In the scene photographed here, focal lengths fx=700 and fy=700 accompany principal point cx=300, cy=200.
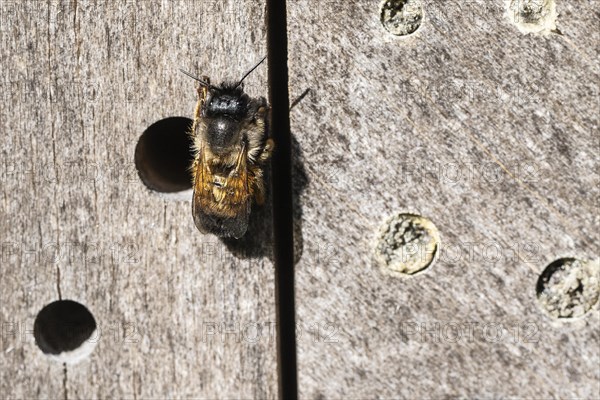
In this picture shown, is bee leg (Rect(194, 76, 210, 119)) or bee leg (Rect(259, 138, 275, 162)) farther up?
bee leg (Rect(194, 76, 210, 119))

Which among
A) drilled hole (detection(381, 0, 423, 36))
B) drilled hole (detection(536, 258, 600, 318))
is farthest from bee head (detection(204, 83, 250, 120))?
drilled hole (detection(536, 258, 600, 318))

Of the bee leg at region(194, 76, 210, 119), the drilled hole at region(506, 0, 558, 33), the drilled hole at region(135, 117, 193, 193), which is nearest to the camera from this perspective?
the drilled hole at region(506, 0, 558, 33)

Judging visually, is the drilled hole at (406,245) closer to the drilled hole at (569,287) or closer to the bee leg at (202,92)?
the drilled hole at (569,287)

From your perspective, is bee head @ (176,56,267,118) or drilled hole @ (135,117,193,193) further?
drilled hole @ (135,117,193,193)

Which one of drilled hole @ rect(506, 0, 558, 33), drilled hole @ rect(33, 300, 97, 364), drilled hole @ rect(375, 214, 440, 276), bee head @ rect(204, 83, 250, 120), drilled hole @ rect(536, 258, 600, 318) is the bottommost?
drilled hole @ rect(33, 300, 97, 364)

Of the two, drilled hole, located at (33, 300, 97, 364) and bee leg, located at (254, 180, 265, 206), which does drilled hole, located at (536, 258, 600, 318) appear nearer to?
bee leg, located at (254, 180, 265, 206)

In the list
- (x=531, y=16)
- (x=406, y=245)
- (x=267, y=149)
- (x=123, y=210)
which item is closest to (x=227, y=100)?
(x=267, y=149)

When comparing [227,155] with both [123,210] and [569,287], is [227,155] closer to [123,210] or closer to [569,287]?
[123,210]

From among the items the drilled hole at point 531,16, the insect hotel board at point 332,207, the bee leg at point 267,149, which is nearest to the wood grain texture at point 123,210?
the insect hotel board at point 332,207
